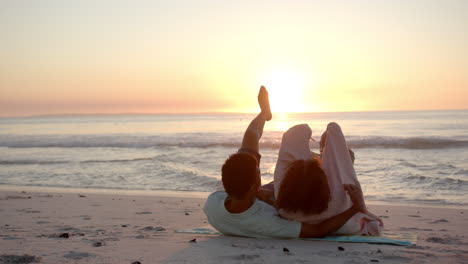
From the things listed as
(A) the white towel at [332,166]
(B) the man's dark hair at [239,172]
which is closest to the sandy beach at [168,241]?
(A) the white towel at [332,166]

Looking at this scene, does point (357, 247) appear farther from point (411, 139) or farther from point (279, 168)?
point (411, 139)

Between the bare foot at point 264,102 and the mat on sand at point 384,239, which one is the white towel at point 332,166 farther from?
the bare foot at point 264,102

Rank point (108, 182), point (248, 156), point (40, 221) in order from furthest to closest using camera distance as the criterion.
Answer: point (108, 182) → point (40, 221) → point (248, 156)

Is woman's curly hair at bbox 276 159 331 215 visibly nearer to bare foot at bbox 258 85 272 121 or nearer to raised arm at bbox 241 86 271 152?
raised arm at bbox 241 86 271 152

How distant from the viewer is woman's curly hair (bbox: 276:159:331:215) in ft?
15.1

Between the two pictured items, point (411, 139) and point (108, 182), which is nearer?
point (108, 182)

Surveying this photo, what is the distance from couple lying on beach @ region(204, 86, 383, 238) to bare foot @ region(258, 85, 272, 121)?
0.99 m

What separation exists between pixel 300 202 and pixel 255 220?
0.60m

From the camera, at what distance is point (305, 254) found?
175 inches

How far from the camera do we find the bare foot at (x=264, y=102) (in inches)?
240

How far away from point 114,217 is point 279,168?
9.84 feet

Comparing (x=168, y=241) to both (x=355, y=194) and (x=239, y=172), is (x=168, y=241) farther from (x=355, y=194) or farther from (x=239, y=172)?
(x=355, y=194)

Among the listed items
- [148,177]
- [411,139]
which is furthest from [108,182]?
[411,139]

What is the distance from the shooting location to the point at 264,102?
20.2ft
